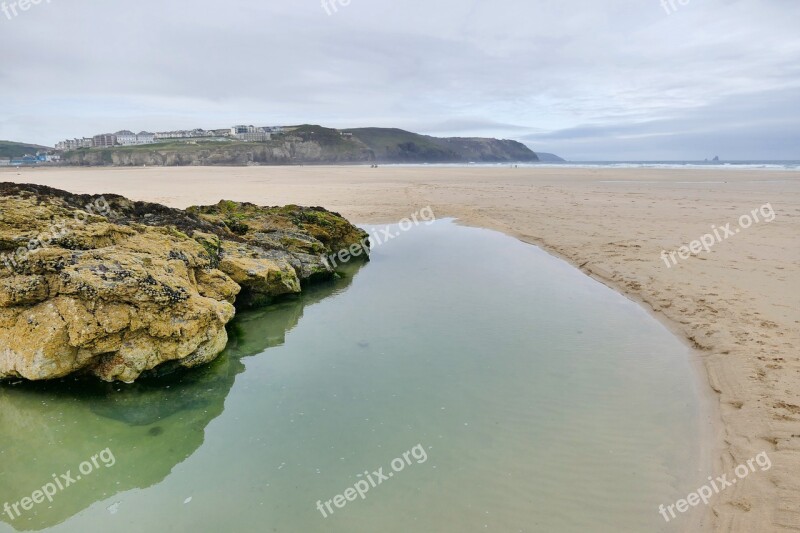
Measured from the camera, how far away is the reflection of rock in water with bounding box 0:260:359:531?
473cm

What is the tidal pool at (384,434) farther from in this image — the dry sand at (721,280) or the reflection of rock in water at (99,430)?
the dry sand at (721,280)

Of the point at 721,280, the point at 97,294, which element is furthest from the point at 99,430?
the point at 721,280

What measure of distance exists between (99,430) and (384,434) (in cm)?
359

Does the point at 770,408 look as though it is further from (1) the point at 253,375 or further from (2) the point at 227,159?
(2) the point at 227,159

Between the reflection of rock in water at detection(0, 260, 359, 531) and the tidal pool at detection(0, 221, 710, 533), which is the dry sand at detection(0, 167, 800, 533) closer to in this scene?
the tidal pool at detection(0, 221, 710, 533)

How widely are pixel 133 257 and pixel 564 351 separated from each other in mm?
7375

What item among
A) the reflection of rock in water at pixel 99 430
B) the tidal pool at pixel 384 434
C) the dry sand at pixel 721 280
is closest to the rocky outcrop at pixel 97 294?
the reflection of rock in water at pixel 99 430

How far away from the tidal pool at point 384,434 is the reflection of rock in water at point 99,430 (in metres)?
0.02

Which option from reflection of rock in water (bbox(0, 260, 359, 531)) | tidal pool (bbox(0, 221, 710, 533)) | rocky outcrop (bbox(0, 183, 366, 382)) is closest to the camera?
tidal pool (bbox(0, 221, 710, 533))

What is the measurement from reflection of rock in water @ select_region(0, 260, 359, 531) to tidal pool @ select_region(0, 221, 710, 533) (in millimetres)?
23

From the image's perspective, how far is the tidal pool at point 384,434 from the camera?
4.35 m

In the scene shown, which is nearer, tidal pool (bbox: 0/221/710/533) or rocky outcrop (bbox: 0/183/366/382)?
tidal pool (bbox: 0/221/710/533)

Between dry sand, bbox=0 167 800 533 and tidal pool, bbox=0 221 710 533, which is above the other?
dry sand, bbox=0 167 800 533

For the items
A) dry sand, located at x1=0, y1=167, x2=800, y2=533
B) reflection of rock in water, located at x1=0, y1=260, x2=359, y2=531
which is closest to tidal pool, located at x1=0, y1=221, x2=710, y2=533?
reflection of rock in water, located at x1=0, y1=260, x2=359, y2=531
